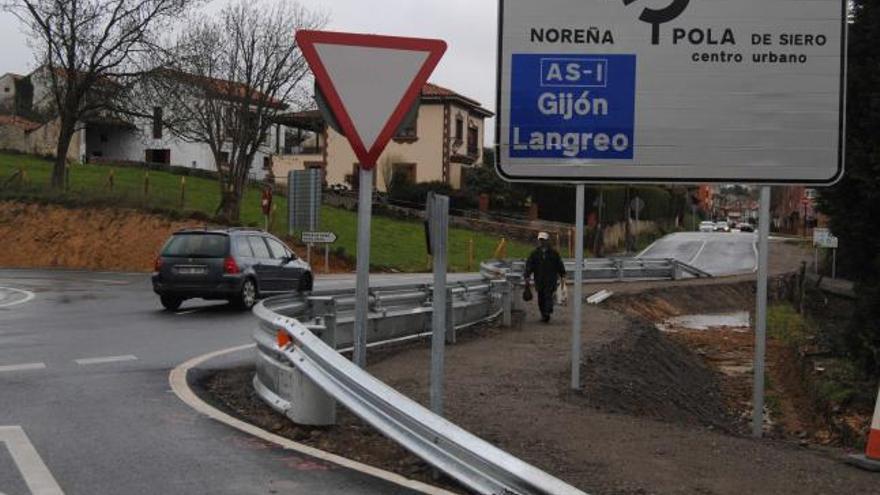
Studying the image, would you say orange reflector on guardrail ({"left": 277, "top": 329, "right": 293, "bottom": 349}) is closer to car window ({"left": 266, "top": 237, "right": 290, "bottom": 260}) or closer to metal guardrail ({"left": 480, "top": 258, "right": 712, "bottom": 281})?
car window ({"left": 266, "top": 237, "right": 290, "bottom": 260})

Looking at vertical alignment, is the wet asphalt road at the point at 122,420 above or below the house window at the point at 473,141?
below

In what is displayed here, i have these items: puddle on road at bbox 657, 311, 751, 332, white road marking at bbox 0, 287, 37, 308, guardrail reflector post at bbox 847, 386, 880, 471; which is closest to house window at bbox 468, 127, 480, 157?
puddle on road at bbox 657, 311, 751, 332

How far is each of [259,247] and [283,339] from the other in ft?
37.8

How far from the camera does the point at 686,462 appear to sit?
6.63 meters

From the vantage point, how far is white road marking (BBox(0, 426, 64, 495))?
18.3 feet

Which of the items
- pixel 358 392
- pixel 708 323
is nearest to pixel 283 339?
pixel 358 392

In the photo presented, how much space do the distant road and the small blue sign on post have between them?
36884 millimetres

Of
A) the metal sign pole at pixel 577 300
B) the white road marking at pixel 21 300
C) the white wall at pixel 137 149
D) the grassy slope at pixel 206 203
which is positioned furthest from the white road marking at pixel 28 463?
the white wall at pixel 137 149

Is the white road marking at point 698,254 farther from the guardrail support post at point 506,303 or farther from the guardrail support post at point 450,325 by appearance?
the guardrail support post at point 450,325

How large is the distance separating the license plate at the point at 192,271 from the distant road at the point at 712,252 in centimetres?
3158

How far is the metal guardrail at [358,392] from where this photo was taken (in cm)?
491

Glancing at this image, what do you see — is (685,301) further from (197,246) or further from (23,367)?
(23,367)

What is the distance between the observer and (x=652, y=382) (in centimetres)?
1284

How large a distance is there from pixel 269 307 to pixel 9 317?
832 centimetres
